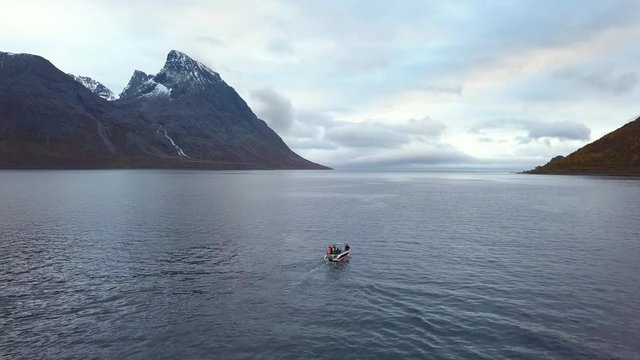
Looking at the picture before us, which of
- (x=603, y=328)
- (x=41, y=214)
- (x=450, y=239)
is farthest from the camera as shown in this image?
(x=41, y=214)

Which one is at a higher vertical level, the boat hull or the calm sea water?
the boat hull

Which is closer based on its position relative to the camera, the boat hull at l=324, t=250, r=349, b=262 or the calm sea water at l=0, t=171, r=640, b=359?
the calm sea water at l=0, t=171, r=640, b=359

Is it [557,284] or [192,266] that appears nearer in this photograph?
[557,284]

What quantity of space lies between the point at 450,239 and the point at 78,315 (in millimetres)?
56815

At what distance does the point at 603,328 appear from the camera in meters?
35.0

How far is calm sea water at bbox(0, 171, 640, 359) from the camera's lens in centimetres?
3241

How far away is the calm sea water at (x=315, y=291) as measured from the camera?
32406 mm

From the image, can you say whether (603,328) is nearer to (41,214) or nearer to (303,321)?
(303,321)

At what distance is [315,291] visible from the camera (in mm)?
45438

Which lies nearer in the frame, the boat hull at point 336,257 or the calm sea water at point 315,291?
the calm sea water at point 315,291

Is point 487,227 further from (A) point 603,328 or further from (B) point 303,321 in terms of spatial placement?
(B) point 303,321

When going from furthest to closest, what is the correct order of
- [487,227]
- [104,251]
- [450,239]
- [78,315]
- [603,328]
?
[487,227], [450,239], [104,251], [78,315], [603,328]

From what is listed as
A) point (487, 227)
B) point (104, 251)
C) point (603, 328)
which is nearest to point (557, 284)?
point (603, 328)

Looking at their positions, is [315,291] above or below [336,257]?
below
